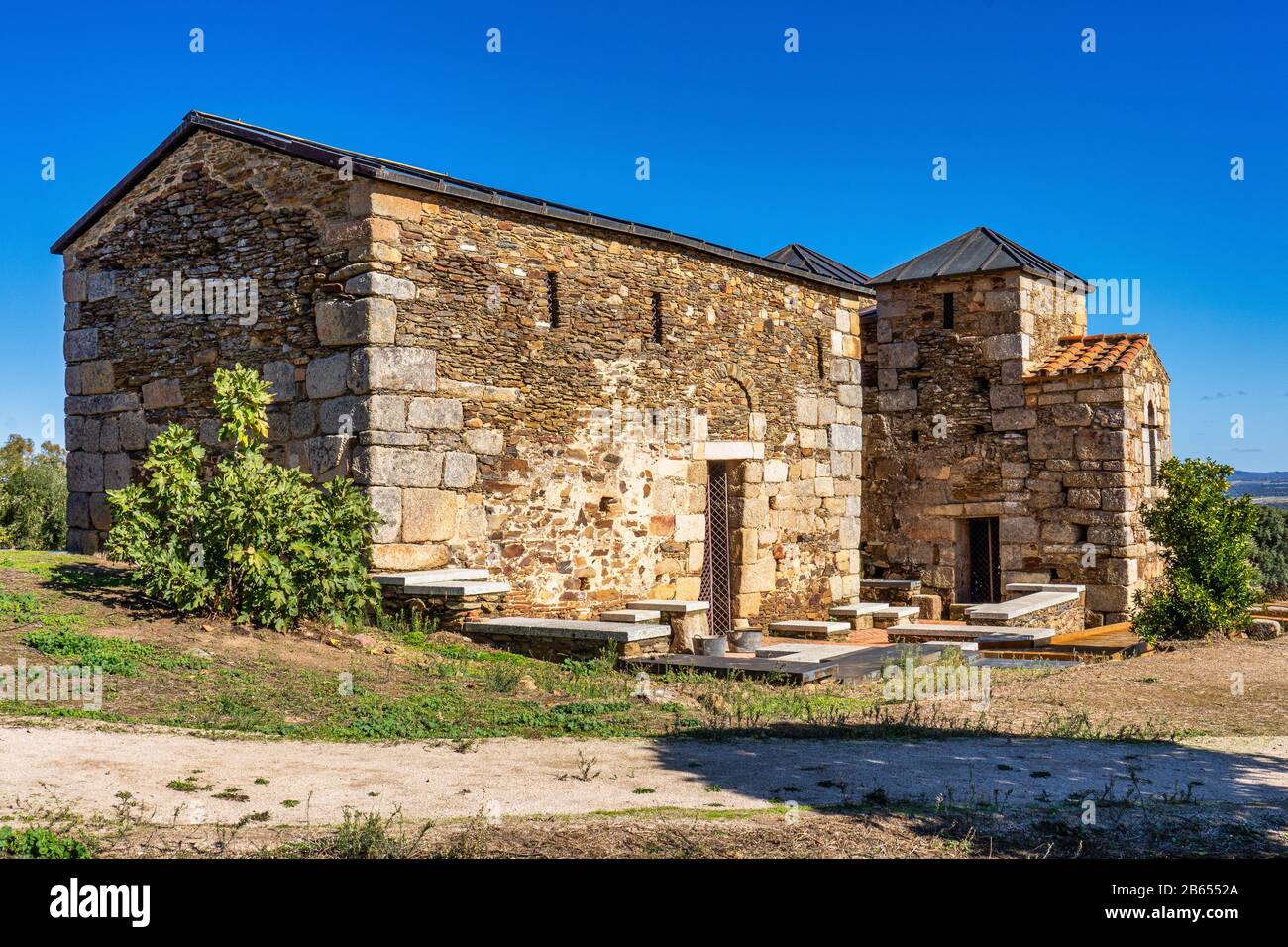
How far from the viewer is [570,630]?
1021 centimetres

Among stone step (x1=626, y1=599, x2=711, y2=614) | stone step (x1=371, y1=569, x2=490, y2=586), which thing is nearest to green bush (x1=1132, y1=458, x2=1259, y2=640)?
stone step (x1=626, y1=599, x2=711, y2=614)

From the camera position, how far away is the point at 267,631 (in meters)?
9.38

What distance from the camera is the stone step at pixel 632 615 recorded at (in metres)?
11.5

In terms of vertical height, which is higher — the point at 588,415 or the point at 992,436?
the point at 992,436

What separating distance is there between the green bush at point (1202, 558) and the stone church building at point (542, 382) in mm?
3719

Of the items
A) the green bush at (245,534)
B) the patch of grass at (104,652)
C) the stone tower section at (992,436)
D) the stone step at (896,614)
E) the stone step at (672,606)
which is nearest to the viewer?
the patch of grass at (104,652)

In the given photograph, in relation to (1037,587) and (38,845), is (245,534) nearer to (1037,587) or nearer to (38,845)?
(38,845)

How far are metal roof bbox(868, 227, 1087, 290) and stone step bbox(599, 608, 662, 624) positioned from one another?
29.8ft

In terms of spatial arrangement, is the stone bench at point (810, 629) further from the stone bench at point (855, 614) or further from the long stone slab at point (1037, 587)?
the long stone slab at point (1037, 587)

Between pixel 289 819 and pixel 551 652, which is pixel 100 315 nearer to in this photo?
pixel 551 652

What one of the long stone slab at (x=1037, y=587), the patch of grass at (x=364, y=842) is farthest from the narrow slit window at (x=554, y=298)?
the long stone slab at (x=1037, y=587)

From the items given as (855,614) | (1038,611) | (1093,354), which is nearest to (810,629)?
(855,614)

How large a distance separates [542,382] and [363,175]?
2.75 m

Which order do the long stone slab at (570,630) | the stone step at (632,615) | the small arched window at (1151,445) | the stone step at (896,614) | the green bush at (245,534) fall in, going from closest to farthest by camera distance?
the green bush at (245,534)
the long stone slab at (570,630)
the stone step at (632,615)
the stone step at (896,614)
the small arched window at (1151,445)
